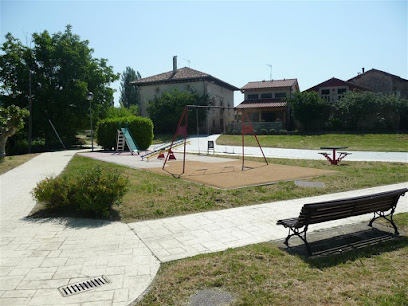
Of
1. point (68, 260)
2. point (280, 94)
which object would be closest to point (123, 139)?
point (68, 260)

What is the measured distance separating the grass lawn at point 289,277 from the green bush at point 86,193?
9.63 ft

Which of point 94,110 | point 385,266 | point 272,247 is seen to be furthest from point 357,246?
point 94,110

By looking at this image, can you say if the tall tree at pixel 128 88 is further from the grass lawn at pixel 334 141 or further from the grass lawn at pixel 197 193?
the grass lawn at pixel 197 193

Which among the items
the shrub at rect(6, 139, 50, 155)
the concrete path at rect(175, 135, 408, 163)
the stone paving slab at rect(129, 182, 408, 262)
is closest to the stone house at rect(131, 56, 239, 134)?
the concrete path at rect(175, 135, 408, 163)

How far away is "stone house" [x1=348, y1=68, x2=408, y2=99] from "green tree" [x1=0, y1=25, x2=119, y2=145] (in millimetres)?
34710

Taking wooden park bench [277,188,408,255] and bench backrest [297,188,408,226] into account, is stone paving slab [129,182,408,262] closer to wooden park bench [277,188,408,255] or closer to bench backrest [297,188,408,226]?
wooden park bench [277,188,408,255]

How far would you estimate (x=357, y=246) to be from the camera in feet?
15.1

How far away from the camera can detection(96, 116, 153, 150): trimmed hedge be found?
78.8ft

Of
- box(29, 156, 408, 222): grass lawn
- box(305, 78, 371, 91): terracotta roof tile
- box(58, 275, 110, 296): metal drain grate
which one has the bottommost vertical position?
box(58, 275, 110, 296): metal drain grate

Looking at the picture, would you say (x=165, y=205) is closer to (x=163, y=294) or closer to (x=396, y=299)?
(x=163, y=294)

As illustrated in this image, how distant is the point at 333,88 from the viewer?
41062 mm

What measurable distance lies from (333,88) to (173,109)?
70.0ft

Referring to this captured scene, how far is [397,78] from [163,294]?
4572 cm

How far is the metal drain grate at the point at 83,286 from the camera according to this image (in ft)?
11.7
